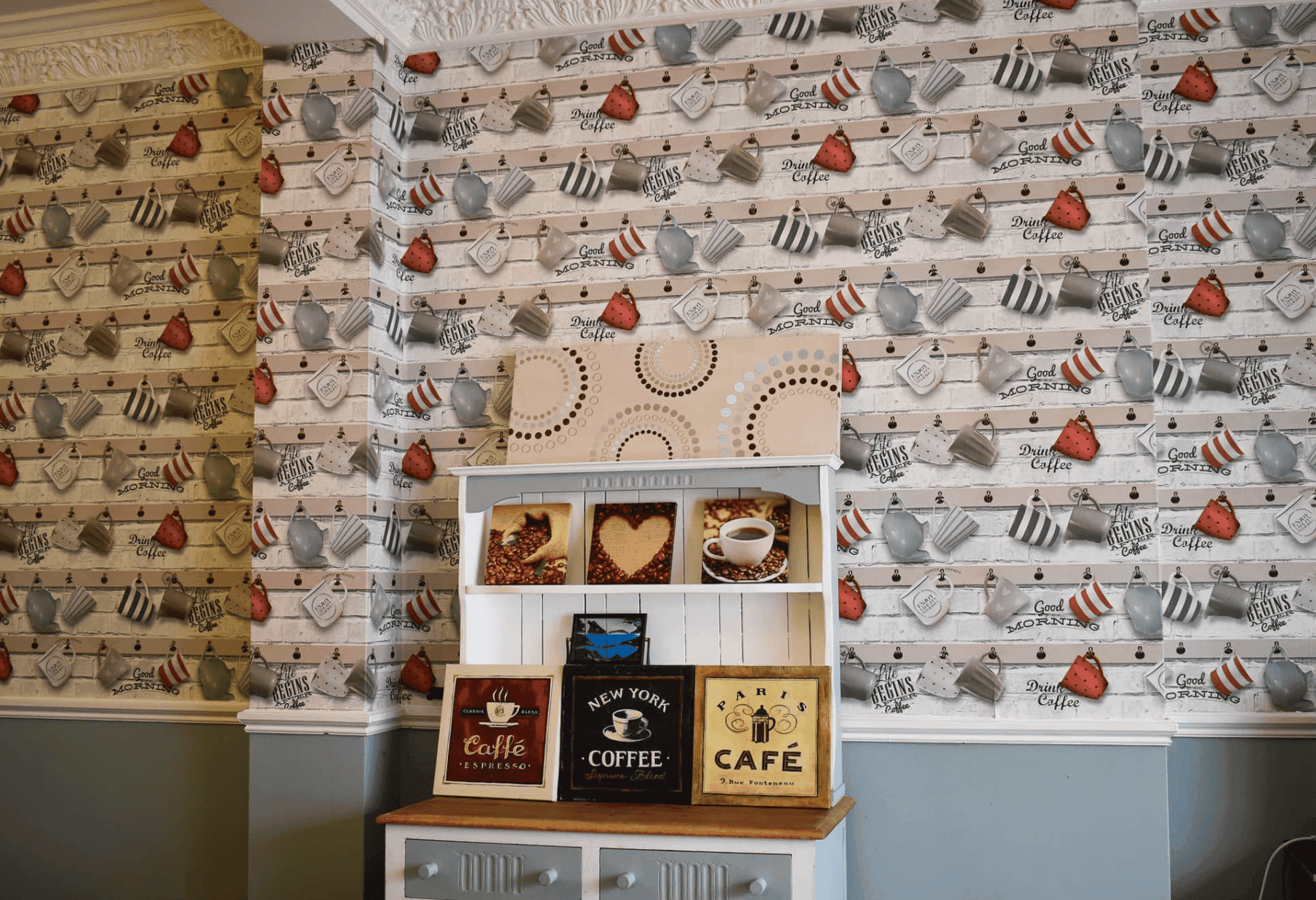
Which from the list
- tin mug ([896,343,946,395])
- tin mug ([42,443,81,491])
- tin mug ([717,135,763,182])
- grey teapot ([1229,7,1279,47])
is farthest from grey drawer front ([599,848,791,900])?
grey teapot ([1229,7,1279,47])

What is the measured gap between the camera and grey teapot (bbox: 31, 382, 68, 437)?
3.65m

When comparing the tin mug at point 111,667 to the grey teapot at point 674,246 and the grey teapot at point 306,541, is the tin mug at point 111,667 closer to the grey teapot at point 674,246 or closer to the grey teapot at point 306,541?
the grey teapot at point 306,541

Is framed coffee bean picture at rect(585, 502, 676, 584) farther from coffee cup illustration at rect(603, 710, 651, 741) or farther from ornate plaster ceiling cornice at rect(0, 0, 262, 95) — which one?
ornate plaster ceiling cornice at rect(0, 0, 262, 95)

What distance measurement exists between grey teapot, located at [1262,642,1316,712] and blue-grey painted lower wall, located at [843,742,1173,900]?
15.6 inches

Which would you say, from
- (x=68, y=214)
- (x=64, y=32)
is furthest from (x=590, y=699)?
(x=64, y=32)

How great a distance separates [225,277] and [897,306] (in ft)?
6.91

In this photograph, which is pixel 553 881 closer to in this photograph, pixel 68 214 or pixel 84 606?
pixel 84 606

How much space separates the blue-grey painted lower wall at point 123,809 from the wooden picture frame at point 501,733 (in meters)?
0.89

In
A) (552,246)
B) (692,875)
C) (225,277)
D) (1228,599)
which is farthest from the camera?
(225,277)

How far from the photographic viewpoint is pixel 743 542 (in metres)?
2.79

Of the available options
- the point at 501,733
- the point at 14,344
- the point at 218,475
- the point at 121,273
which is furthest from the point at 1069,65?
the point at 14,344

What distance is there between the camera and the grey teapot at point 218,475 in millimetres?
3469

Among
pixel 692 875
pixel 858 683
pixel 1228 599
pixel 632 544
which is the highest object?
pixel 632 544

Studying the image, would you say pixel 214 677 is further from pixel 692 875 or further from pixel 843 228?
pixel 843 228
